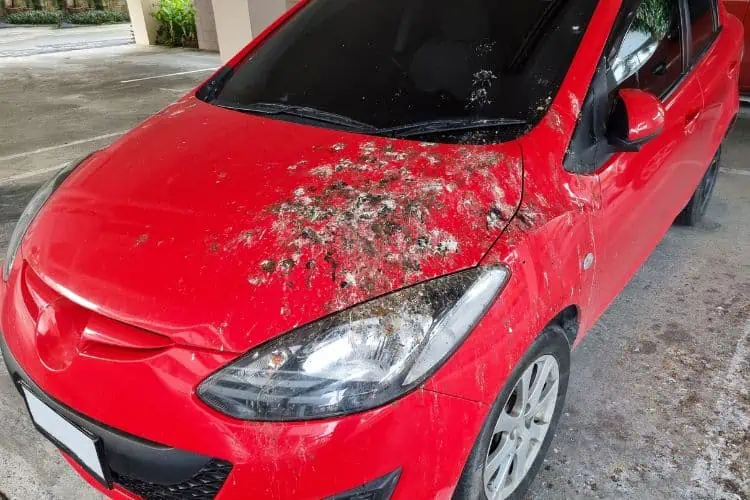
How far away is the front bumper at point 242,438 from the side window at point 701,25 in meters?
2.05

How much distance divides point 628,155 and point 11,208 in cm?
370

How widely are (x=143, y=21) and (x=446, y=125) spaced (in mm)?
13866

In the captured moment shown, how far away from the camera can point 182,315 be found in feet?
3.82

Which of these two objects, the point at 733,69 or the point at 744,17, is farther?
the point at 744,17

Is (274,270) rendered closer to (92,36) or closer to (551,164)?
(551,164)

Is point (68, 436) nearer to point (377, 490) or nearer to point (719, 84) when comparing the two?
point (377, 490)

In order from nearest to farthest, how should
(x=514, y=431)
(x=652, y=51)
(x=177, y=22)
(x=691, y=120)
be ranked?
1. (x=514, y=431)
2. (x=652, y=51)
3. (x=691, y=120)
4. (x=177, y=22)

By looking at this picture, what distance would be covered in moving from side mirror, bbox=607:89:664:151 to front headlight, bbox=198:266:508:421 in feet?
2.66

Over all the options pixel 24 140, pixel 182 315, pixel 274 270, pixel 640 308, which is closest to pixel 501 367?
pixel 274 270

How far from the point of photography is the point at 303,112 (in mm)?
1881

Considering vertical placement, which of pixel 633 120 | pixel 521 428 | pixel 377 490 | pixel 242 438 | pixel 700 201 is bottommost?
pixel 700 201

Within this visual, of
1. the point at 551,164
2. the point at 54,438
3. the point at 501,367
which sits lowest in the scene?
the point at 54,438

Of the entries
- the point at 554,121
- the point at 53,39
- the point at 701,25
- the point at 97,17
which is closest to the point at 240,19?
the point at 701,25

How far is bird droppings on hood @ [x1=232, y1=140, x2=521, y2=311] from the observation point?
122 cm
